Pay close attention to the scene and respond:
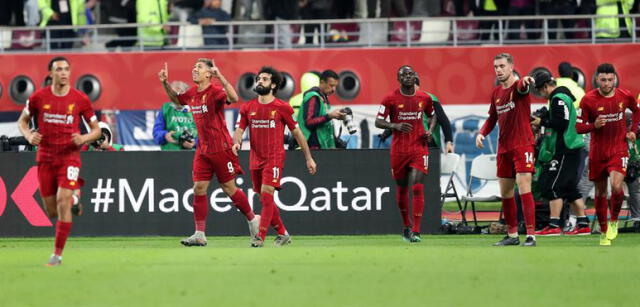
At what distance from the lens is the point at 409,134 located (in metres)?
17.8

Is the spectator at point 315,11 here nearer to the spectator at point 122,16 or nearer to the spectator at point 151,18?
the spectator at point 151,18

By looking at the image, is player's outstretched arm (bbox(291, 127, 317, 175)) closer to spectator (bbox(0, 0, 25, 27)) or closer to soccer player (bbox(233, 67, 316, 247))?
soccer player (bbox(233, 67, 316, 247))

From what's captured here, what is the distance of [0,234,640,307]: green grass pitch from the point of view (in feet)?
33.4

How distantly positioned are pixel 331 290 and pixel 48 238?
10.2 meters

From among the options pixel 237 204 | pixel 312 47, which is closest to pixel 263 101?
pixel 237 204

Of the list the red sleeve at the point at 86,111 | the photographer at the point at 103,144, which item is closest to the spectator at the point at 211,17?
the photographer at the point at 103,144

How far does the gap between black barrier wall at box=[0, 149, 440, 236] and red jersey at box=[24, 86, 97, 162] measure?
6.29 metres

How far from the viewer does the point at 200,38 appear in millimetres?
29281

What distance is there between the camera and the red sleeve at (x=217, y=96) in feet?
55.3

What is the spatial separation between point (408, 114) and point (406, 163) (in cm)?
63

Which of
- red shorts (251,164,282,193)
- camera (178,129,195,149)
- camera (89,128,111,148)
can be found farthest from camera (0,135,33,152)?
red shorts (251,164,282,193)

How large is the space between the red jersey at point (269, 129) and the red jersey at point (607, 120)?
3538 mm

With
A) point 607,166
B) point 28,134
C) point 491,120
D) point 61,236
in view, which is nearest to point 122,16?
point 491,120

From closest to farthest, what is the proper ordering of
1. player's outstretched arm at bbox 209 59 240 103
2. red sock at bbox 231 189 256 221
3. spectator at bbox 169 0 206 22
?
player's outstretched arm at bbox 209 59 240 103, red sock at bbox 231 189 256 221, spectator at bbox 169 0 206 22
